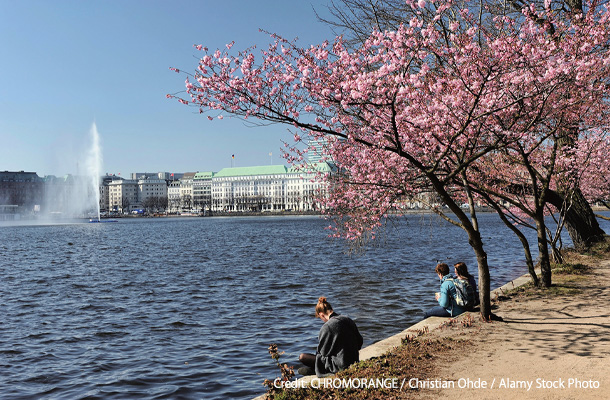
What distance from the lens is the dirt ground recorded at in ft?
24.7

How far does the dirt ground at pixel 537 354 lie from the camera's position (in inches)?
296

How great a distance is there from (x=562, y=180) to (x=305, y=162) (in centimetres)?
947

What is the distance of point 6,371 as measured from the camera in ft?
42.9

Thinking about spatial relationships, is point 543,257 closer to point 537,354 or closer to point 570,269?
point 570,269

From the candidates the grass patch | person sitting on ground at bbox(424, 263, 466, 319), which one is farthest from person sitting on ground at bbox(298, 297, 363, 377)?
the grass patch

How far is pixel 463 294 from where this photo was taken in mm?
13062

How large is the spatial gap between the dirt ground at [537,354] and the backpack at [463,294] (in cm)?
69

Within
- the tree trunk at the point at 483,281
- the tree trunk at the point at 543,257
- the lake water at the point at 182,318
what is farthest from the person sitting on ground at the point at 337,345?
the tree trunk at the point at 543,257

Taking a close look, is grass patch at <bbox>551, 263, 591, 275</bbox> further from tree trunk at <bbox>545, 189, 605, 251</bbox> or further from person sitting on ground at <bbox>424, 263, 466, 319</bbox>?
person sitting on ground at <bbox>424, 263, 466, 319</bbox>

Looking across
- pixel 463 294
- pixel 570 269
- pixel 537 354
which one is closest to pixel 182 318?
pixel 463 294

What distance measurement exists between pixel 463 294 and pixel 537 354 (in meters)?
3.79

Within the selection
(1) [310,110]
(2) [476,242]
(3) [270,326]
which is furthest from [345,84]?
(3) [270,326]

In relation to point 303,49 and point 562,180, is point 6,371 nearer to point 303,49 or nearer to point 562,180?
point 303,49

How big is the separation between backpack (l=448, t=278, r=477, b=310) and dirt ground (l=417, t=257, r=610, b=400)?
0.69 meters
